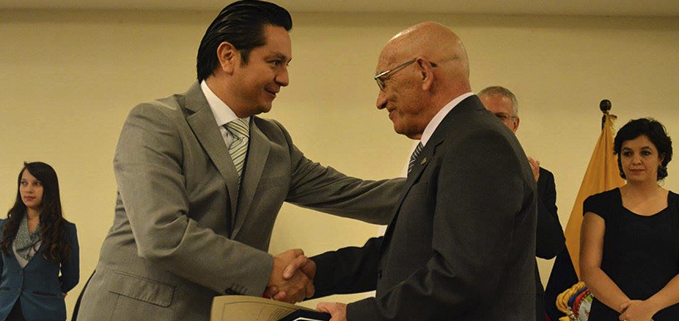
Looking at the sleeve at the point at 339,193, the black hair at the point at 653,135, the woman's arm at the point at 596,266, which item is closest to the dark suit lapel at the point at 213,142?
the sleeve at the point at 339,193

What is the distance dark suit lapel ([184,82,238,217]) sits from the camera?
227cm

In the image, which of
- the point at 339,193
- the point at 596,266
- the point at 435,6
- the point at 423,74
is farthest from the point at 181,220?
the point at 435,6

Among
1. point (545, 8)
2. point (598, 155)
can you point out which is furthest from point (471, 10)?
point (598, 155)

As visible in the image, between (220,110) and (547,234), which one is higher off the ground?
(220,110)

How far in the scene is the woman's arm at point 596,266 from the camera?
360cm

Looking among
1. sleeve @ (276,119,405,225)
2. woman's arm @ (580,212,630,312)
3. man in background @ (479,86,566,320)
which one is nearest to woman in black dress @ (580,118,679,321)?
woman's arm @ (580,212,630,312)

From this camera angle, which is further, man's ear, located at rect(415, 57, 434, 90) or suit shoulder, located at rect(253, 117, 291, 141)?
suit shoulder, located at rect(253, 117, 291, 141)

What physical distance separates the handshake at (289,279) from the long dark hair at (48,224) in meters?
2.81

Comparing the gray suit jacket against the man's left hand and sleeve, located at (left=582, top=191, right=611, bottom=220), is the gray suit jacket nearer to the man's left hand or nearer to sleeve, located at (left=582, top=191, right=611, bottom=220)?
the man's left hand

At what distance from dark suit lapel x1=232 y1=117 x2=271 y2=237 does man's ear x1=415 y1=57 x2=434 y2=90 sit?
0.53 m

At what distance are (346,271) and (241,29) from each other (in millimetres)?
762

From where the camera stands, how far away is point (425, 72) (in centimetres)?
210

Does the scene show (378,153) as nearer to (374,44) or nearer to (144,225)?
(374,44)

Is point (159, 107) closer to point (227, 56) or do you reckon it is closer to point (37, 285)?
point (227, 56)
